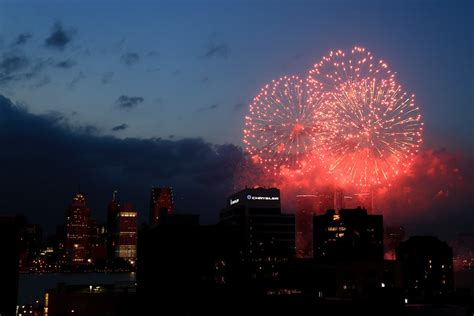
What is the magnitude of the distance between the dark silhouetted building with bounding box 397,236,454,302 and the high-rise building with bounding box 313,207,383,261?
10.7 m

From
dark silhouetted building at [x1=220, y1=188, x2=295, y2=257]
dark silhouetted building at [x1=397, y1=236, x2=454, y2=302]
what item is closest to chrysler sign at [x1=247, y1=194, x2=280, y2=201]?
dark silhouetted building at [x1=220, y1=188, x2=295, y2=257]

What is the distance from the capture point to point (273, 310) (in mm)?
77000

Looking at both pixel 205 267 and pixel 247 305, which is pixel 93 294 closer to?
pixel 205 267

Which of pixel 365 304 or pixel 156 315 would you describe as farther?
pixel 156 315

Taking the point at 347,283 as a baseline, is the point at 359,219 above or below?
above

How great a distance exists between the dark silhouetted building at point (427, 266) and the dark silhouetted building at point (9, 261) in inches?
3490

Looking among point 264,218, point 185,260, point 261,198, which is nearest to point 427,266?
point 264,218

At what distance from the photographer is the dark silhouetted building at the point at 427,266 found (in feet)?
474

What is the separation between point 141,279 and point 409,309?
154 feet

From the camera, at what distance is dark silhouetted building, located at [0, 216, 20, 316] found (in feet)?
262

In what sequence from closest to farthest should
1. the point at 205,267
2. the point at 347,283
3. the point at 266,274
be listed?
the point at 205,267 → the point at 347,283 → the point at 266,274

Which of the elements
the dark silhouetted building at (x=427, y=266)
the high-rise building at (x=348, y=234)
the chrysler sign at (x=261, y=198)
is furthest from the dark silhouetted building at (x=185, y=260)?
the high-rise building at (x=348, y=234)

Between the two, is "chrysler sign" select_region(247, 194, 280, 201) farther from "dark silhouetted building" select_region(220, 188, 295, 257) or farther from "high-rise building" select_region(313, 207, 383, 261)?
"high-rise building" select_region(313, 207, 383, 261)

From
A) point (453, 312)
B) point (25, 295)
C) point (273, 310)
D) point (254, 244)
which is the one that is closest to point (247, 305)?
point (273, 310)
